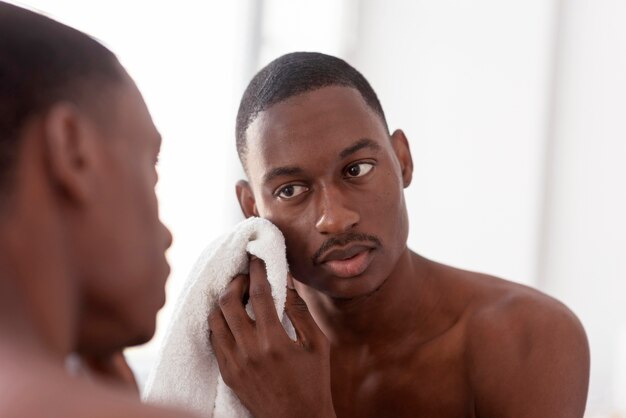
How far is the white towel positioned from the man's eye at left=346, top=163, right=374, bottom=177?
16 centimetres

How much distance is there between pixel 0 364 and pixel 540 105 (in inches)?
105

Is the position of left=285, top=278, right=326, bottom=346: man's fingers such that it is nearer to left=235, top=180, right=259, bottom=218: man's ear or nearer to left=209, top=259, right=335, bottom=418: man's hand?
left=209, top=259, right=335, bottom=418: man's hand

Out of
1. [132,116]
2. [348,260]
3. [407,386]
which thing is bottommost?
[407,386]

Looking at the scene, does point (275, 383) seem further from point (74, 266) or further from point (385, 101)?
point (385, 101)

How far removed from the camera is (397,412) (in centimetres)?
143

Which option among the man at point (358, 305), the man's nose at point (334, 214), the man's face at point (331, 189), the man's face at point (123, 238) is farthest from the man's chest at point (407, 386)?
the man's face at point (123, 238)

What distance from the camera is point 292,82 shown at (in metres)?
1.33

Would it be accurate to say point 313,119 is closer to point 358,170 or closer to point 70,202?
point 358,170

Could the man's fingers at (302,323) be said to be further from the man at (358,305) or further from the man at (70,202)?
the man at (70,202)

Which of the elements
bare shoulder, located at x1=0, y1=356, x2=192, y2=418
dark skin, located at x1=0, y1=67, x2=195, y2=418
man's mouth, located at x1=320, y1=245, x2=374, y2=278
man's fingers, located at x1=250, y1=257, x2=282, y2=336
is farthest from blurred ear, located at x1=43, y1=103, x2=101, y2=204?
man's mouth, located at x1=320, y1=245, x2=374, y2=278

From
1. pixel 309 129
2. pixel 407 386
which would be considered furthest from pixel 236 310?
pixel 407 386

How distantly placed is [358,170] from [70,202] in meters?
0.74

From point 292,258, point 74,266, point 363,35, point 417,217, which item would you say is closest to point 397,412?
point 292,258

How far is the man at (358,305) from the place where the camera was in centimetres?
114
